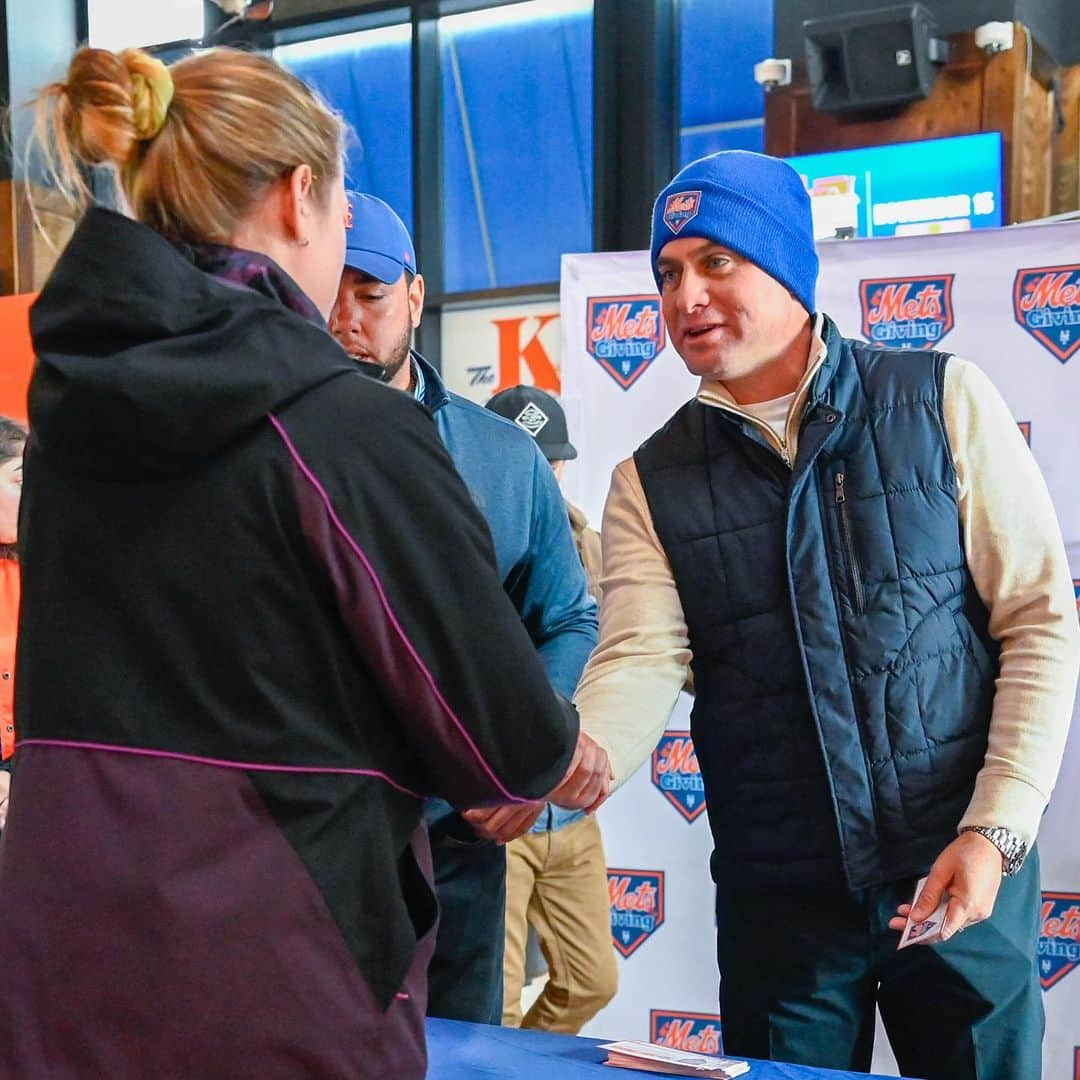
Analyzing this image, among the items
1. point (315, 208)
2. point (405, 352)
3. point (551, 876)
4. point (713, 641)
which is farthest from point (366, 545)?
point (551, 876)

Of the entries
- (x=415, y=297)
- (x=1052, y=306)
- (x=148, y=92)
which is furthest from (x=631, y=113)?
(x=148, y=92)

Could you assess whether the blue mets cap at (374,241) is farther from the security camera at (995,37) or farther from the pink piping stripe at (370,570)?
the security camera at (995,37)

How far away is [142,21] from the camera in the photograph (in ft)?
21.3

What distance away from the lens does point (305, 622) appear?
41.5 inches

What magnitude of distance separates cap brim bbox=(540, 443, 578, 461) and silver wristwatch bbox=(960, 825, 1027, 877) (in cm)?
208

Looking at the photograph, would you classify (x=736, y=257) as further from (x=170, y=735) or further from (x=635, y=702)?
(x=170, y=735)

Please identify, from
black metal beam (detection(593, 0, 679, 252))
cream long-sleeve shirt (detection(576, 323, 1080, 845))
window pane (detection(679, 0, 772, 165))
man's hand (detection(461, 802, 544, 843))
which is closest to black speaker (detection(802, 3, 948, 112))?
window pane (detection(679, 0, 772, 165))

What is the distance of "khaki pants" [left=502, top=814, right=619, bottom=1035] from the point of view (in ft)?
11.1

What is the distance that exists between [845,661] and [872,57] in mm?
3275

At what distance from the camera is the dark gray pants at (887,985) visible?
1765mm

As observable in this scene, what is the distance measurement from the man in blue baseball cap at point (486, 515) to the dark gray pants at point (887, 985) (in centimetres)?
36

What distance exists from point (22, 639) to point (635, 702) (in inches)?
38.8

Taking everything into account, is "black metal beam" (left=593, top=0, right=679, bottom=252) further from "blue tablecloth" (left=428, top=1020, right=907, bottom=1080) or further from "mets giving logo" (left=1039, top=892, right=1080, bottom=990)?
"blue tablecloth" (left=428, top=1020, right=907, bottom=1080)

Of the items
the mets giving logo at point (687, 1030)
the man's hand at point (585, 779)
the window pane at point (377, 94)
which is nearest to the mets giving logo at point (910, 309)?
the mets giving logo at point (687, 1030)
